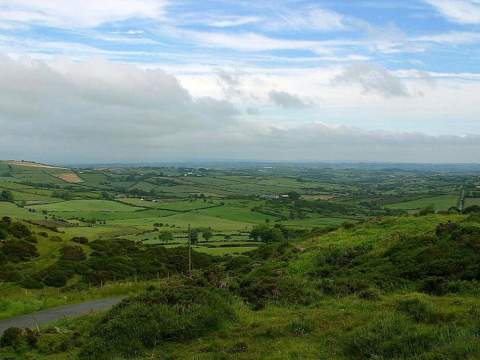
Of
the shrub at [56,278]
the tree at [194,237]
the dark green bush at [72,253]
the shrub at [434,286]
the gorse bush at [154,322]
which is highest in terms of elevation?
the shrub at [434,286]

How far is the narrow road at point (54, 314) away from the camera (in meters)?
27.9

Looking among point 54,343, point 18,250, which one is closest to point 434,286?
point 54,343

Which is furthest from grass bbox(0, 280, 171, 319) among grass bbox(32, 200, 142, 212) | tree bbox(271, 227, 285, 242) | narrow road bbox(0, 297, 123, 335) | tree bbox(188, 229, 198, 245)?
grass bbox(32, 200, 142, 212)

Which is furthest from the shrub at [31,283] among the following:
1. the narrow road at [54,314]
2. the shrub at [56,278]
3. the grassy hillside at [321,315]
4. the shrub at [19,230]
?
the grassy hillside at [321,315]

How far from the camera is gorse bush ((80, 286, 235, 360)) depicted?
1705 cm

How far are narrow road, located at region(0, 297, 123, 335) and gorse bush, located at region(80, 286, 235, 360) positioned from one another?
30.9 feet

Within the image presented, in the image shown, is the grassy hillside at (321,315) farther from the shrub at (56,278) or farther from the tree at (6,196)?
the tree at (6,196)

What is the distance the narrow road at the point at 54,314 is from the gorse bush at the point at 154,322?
9423mm

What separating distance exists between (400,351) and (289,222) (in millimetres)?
105409

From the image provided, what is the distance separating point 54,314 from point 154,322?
1637 cm

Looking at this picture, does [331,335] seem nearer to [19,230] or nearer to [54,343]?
[54,343]

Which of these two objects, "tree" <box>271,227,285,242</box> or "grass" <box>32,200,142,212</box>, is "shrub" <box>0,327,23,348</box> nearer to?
"tree" <box>271,227,285,242</box>

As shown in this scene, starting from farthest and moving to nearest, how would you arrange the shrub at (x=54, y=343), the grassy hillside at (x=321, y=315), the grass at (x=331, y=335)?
the shrub at (x=54, y=343), the grassy hillside at (x=321, y=315), the grass at (x=331, y=335)

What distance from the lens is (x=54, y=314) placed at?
30.9 meters
